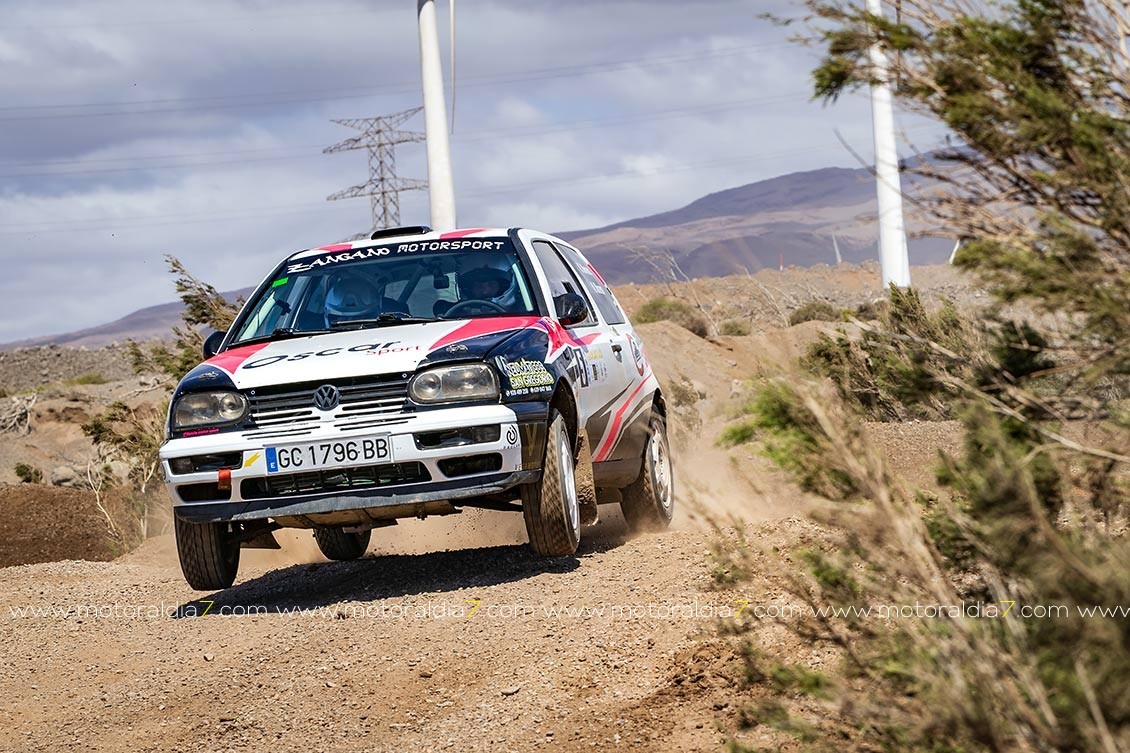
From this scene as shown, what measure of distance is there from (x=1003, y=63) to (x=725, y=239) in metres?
194

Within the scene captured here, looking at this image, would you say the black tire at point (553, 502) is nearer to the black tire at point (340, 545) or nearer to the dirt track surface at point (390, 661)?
the dirt track surface at point (390, 661)

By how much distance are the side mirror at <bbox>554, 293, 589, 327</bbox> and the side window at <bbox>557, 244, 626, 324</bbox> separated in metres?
1.39

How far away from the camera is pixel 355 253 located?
29.0ft

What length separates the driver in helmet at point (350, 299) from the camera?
8.47 m

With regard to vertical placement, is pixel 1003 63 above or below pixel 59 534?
above

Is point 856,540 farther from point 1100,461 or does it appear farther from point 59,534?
point 59,534

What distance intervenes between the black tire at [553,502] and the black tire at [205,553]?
1.76 m

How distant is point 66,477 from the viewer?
73.4 feet

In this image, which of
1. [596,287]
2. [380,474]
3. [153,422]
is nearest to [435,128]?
[153,422]

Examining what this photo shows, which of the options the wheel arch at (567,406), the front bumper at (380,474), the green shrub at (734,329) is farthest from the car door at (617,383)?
the green shrub at (734,329)

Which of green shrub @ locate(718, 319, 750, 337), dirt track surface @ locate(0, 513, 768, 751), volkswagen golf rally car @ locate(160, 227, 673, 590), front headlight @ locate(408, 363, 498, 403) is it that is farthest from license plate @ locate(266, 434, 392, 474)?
green shrub @ locate(718, 319, 750, 337)

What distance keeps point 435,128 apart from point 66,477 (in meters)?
8.33

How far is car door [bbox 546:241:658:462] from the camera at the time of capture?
28.6ft

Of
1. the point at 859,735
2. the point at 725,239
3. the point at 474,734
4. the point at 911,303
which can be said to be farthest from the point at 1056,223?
the point at 725,239
